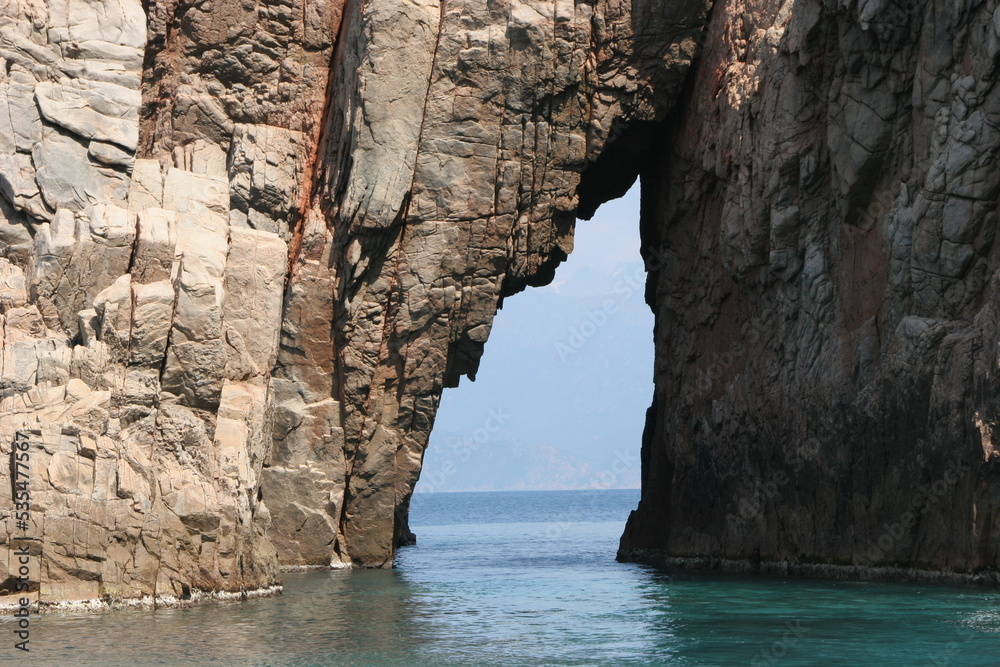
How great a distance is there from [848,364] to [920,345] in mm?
3456

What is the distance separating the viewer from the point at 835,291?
128 ft

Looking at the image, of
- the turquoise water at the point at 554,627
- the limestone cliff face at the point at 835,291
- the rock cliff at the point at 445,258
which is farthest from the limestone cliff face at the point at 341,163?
the turquoise water at the point at 554,627

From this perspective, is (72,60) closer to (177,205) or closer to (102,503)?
(177,205)

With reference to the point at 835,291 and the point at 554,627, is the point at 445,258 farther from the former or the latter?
the point at 554,627

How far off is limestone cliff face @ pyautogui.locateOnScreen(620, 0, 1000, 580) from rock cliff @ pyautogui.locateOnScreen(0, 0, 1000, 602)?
0.10 meters

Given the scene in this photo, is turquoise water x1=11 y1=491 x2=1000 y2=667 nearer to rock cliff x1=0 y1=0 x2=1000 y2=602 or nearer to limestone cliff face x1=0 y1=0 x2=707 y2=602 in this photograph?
rock cliff x1=0 y1=0 x2=1000 y2=602

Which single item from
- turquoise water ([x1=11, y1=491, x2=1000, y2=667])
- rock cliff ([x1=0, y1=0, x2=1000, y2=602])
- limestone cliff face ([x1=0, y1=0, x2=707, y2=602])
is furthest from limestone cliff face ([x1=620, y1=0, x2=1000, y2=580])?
limestone cliff face ([x1=0, y1=0, x2=707, y2=602])

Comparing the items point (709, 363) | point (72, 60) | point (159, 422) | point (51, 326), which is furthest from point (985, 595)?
point (72, 60)

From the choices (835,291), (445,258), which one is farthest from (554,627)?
(445,258)

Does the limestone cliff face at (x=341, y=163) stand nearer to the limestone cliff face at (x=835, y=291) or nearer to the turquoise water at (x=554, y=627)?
the limestone cliff face at (x=835, y=291)

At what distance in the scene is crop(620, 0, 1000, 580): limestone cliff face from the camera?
111 ft

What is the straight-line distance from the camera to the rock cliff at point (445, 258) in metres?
33.4

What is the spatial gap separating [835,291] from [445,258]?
13.3 meters

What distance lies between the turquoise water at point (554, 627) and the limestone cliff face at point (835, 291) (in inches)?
94.7
